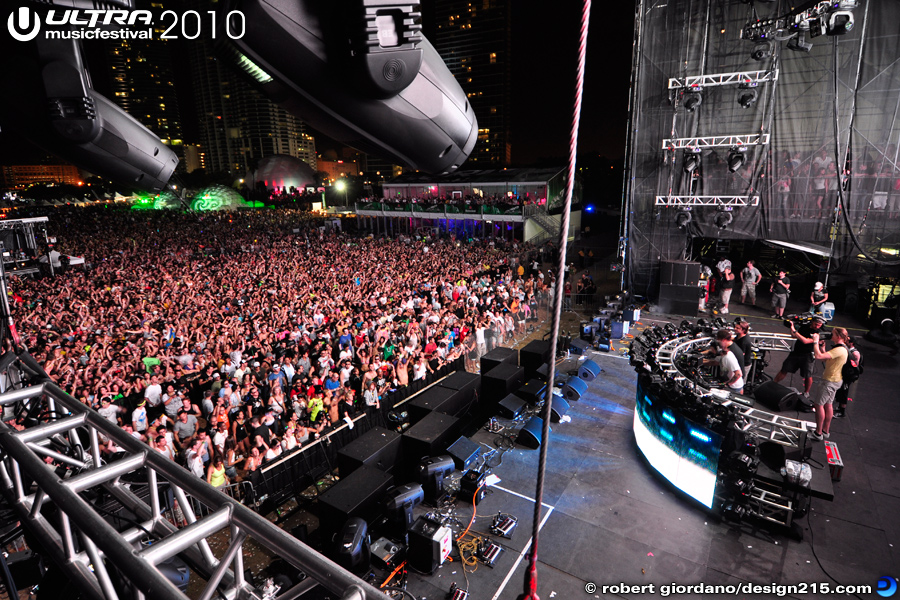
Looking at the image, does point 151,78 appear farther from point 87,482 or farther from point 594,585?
point 594,585

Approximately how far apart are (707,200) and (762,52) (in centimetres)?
461

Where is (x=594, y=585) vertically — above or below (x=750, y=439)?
below

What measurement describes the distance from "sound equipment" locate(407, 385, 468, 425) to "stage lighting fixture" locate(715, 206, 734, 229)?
12070mm

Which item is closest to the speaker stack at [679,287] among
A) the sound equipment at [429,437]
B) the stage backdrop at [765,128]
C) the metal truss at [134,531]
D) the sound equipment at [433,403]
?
the stage backdrop at [765,128]

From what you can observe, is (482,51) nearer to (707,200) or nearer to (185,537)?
(707,200)

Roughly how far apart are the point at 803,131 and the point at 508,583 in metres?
16.4

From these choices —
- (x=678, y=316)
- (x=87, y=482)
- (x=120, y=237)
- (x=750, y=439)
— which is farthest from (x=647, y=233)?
(x=120, y=237)

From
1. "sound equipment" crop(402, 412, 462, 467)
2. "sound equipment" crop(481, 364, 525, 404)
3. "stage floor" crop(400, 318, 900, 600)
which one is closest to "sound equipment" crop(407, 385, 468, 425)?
"sound equipment" crop(402, 412, 462, 467)

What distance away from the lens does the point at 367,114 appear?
Answer: 1.84 m

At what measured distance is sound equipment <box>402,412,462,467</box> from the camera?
24.3 feet

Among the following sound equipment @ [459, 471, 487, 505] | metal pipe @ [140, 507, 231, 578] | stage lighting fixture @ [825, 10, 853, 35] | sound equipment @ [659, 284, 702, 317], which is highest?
stage lighting fixture @ [825, 10, 853, 35]

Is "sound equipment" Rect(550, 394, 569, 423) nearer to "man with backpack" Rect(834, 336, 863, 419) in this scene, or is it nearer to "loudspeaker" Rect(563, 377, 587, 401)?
"loudspeaker" Rect(563, 377, 587, 401)

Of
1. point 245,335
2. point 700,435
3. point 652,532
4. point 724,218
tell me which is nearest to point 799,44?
point 724,218

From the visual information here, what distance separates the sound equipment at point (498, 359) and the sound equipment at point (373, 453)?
3334 millimetres
